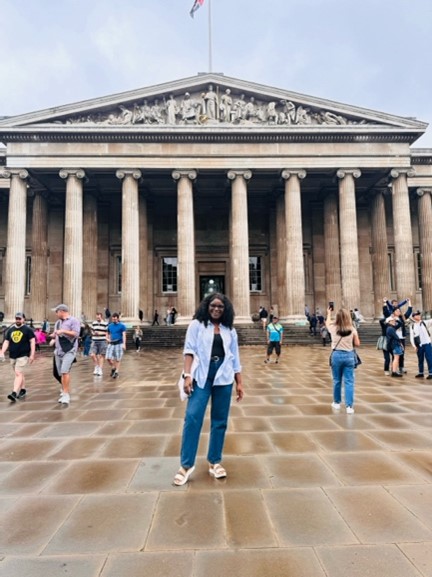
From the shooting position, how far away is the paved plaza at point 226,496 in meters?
2.60

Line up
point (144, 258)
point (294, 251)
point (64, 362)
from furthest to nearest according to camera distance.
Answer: point (144, 258) → point (294, 251) → point (64, 362)

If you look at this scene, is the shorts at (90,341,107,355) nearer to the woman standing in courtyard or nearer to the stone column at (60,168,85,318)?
the woman standing in courtyard

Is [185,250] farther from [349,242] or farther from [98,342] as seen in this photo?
[98,342]

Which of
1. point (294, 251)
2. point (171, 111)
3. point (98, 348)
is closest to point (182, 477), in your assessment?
point (98, 348)

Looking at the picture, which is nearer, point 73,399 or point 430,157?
point 73,399

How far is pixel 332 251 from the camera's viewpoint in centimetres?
2833

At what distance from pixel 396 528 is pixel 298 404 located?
4.32 m

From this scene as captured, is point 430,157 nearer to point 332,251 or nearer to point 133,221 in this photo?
point 332,251

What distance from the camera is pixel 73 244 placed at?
24.3 m

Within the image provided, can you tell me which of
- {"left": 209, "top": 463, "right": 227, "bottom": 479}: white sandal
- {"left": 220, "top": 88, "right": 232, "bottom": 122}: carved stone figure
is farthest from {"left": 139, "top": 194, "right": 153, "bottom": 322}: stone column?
{"left": 209, "top": 463, "right": 227, "bottom": 479}: white sandal

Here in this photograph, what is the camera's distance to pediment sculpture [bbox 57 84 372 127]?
25.0m

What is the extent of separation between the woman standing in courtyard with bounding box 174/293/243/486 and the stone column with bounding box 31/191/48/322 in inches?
1011

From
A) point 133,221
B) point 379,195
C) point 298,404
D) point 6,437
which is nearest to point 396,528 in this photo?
point 298,404

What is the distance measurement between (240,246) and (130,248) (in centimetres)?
660
